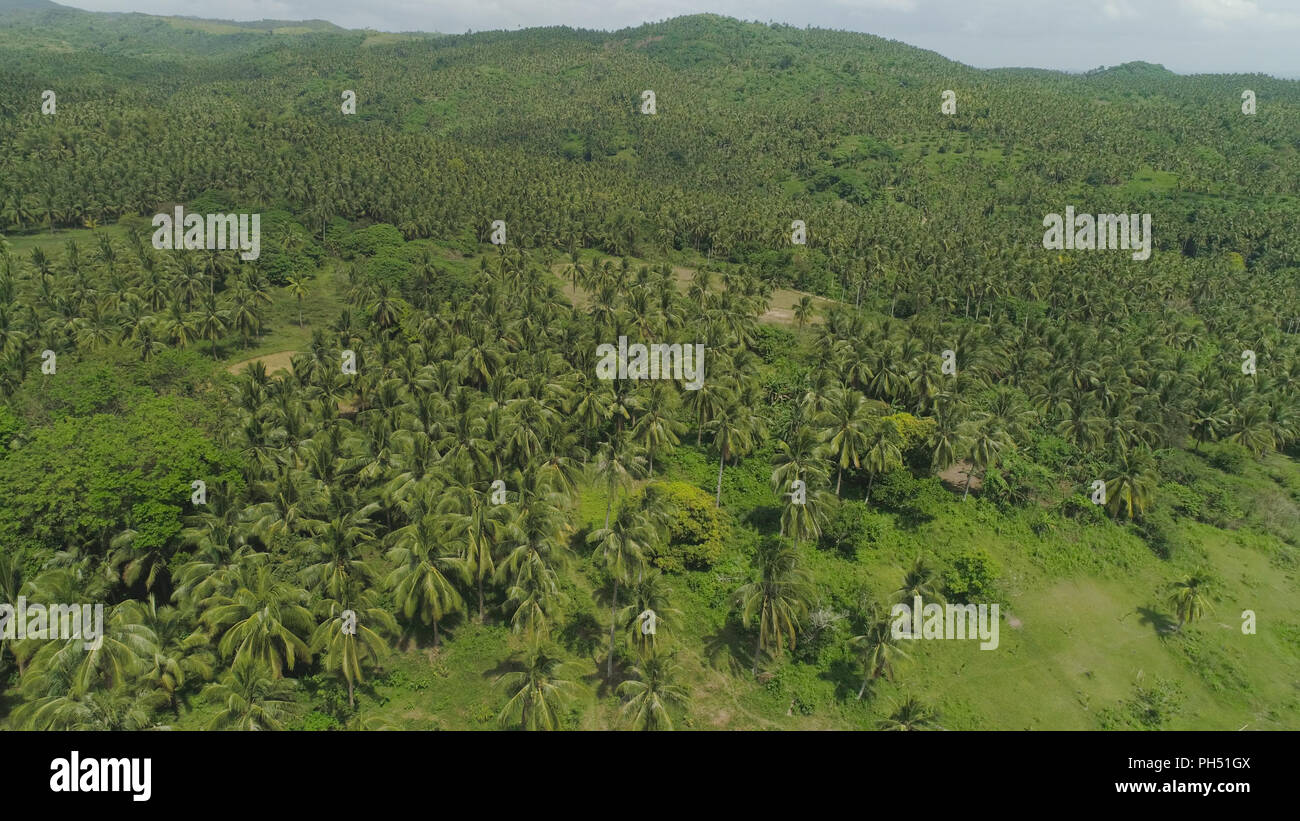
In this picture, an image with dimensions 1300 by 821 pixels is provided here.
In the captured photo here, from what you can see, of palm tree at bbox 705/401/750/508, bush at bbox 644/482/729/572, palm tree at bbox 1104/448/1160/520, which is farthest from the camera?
palm tree at bbox 705/401/750/508

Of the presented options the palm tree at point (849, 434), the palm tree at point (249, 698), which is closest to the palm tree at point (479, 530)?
the palm tree at point (249, 698)

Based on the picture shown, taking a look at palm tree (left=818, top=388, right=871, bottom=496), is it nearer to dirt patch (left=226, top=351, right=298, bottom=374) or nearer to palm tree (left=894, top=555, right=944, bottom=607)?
palm tree (left=894, top=555, right=944, bottom=607)

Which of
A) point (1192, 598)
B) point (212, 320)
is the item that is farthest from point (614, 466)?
point (212, 320)

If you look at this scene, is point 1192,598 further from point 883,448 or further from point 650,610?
point 650,610

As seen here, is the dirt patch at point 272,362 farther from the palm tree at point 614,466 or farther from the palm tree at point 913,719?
the palm tree at point 913,719

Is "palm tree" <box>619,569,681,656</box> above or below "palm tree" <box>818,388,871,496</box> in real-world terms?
below

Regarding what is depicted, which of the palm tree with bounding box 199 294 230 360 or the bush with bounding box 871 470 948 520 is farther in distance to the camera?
the palm tree with bounding box 199 294 230 360

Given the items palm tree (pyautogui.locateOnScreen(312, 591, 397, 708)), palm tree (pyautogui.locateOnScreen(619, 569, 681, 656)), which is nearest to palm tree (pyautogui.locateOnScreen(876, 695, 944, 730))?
palm tree (pyautogui.locateOnScreen(619, 569, 681, 656))
